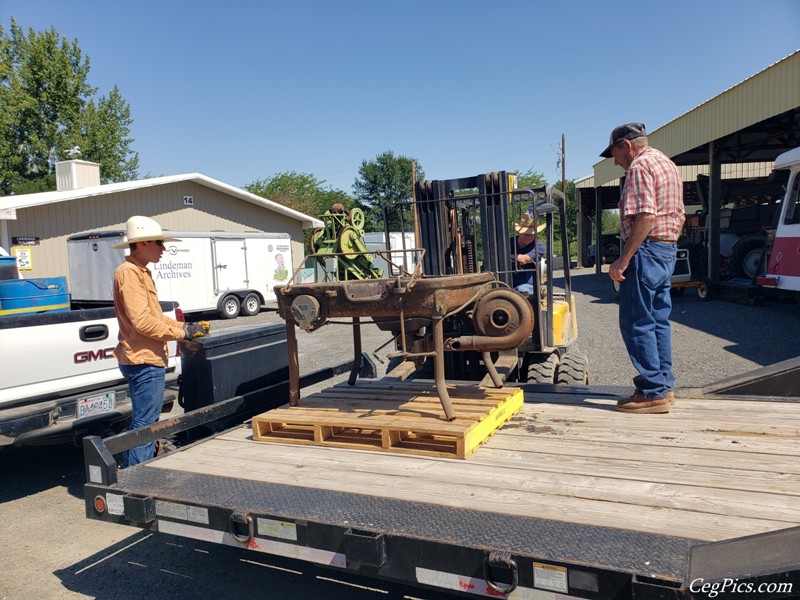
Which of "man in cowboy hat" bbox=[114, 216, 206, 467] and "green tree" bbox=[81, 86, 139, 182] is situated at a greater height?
"green tree" bbox=[81, 86, 139, 182]

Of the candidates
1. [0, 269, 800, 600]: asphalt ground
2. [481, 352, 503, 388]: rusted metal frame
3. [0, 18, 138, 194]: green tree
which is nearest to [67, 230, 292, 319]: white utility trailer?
[0, 269, 800, 600]: asphalt ground

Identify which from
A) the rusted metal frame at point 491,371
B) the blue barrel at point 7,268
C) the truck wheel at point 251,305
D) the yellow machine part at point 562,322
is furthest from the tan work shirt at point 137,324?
the truck wheel at point 251,305

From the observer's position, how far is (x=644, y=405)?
3998 millimetres

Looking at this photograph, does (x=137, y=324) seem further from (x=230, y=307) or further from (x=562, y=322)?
(x=230, y=307)

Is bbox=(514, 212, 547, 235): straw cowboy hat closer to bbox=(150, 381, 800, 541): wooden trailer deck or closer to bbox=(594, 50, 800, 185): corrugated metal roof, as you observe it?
bbox=(150, 381, 800, 541): wooden trailer deck

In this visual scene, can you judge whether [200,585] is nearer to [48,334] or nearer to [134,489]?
[134,489]

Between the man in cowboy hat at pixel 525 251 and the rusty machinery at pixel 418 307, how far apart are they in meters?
1.74

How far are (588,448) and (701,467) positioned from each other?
0.58 meters

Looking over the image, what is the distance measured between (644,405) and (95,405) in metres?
4.27

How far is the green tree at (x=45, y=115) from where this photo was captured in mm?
36312

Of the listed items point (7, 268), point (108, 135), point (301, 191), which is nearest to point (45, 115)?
point (108, 135)

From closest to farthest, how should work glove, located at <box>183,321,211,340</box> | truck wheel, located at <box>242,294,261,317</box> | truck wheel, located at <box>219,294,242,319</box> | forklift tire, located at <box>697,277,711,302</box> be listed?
work glove, located at <box>183,321,211,340</box>, forklift tire, located at <box>697,277,711,302</box>, truck wheel, located at <box>219,294,242,319</box>, truck wheel, located at <box>242,294,261,317</box>

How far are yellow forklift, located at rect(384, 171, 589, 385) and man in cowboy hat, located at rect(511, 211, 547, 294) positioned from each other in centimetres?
11

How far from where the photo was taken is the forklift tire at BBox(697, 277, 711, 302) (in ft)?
53.6
